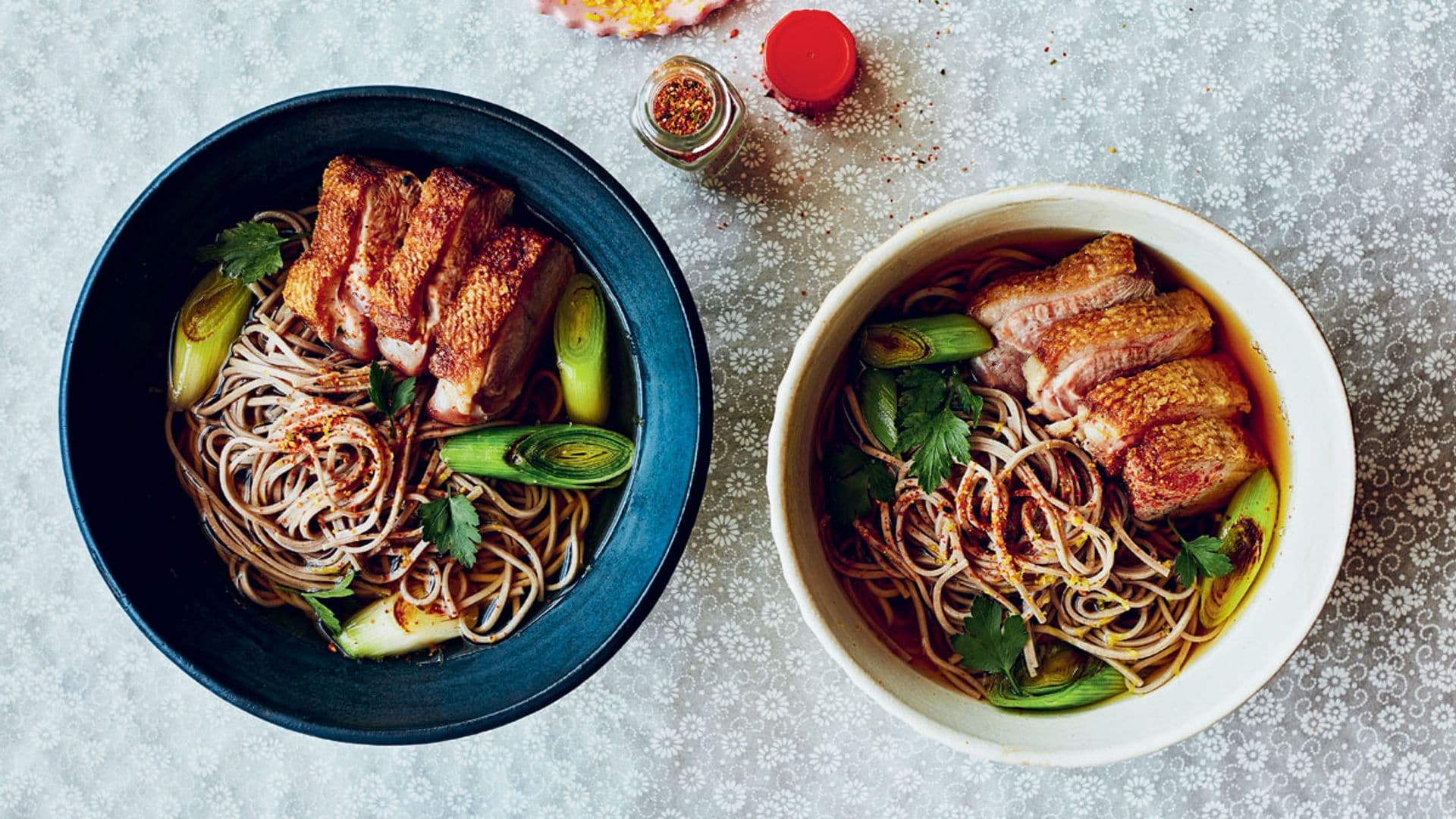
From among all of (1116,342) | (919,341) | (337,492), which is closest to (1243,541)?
(1116,342)

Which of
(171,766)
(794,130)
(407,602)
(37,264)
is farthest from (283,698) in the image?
(794,130)

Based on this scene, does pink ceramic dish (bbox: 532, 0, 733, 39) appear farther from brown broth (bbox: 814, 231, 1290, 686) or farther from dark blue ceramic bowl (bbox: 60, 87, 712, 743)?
brown broth (bbox: 814, 231, 1290, 686)

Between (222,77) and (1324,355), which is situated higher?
(222,77)

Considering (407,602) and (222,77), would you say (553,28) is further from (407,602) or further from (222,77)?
(407,602)

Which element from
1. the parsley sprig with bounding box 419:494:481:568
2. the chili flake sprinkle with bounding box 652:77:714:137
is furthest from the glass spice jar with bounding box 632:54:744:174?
the parsley sprig with bounding box 419:494:481:568

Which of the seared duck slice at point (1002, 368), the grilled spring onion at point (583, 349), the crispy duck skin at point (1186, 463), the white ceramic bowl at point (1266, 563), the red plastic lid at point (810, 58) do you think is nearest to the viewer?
the white ceramic bowl at point (1266, 563)

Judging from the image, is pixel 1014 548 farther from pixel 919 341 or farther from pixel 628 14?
pixel 628 14

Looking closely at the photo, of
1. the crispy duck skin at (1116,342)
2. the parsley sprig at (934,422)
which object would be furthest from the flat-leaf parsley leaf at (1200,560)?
the parsley sprig at (934,422)

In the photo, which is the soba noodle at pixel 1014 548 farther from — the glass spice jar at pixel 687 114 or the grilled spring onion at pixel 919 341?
the glass spice jar at pixel 687 114
